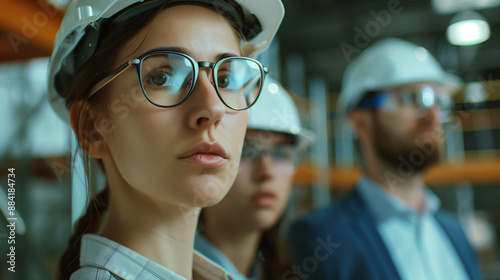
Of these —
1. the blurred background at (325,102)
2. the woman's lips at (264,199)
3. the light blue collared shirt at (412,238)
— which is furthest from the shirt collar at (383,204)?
the woman's lips at (264,199)

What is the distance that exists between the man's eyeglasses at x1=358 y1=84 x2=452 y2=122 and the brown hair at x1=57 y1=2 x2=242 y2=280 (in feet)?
3.72

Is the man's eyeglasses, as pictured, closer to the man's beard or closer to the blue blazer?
the man's beard

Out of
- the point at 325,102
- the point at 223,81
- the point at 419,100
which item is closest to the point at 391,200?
the point at 419,100

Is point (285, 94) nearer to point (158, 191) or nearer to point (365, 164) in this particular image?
point (365, 164)

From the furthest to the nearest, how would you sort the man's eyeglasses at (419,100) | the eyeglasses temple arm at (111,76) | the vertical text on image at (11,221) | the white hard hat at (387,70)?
the white hard hat at (387,70) → the man's eyeglasses at (419,100) → the vertical text on image at (11,221) → the eyeglasses temple arm at (111,76)

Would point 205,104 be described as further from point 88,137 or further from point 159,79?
point 88,137

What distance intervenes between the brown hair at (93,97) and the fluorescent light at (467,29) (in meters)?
4.68

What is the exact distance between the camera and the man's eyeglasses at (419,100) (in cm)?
167

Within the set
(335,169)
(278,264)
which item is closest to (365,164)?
(278,264)

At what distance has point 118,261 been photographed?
2.27ft

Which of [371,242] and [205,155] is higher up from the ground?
[205,155]

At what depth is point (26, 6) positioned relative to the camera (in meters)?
0.97

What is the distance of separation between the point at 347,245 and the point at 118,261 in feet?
3.32

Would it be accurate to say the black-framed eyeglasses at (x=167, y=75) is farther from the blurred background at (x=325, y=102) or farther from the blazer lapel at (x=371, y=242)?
the blazer lapel at (x=371, y=242)
